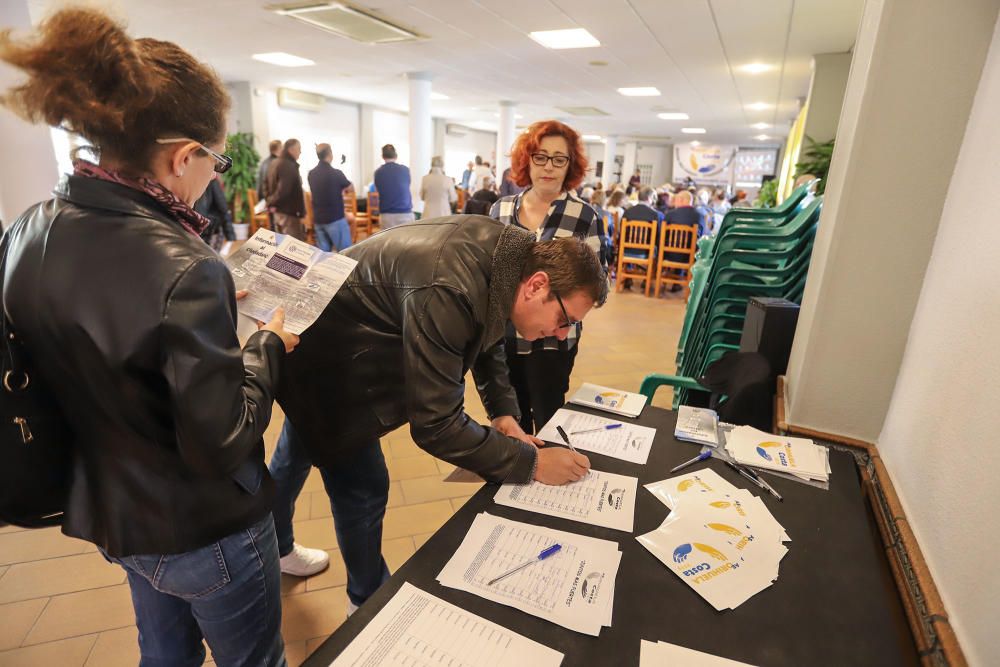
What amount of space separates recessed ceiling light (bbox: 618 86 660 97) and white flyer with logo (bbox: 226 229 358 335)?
876cm

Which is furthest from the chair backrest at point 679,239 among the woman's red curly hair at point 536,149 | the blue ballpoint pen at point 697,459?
the blue ballpoint pen at point 697,459

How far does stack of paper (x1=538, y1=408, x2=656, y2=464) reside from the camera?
132 cm

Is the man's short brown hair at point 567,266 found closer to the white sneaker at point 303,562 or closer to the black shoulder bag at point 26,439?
the black shoulder bag at point 26,439

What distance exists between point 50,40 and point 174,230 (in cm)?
28

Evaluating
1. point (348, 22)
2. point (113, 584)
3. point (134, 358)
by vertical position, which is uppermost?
point (348, 22)

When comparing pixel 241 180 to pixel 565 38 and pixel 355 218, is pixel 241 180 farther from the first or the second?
pixel 565 38

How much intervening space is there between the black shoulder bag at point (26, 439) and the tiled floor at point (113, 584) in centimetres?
107

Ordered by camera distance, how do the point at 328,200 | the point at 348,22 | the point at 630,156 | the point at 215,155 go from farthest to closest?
the point at 630,156 < the point at 328,200 < the point at 348,22 < the point at 215,155

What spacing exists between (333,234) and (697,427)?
5.22m

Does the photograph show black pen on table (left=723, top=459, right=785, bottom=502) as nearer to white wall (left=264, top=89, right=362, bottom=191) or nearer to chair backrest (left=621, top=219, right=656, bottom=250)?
chair backrest (left=621, top=219, right=656, bottom=250)

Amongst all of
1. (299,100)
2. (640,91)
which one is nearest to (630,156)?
(640,91)

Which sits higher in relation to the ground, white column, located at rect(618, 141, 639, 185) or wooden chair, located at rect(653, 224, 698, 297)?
white column, located at rect(618, 141, 639, 185)

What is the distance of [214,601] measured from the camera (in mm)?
960

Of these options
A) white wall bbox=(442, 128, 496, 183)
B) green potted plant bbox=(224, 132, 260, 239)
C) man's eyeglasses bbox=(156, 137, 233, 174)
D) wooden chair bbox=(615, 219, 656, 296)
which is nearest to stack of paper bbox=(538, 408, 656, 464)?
man's eyeglasses bbox=(156, 137, 233, 174)
